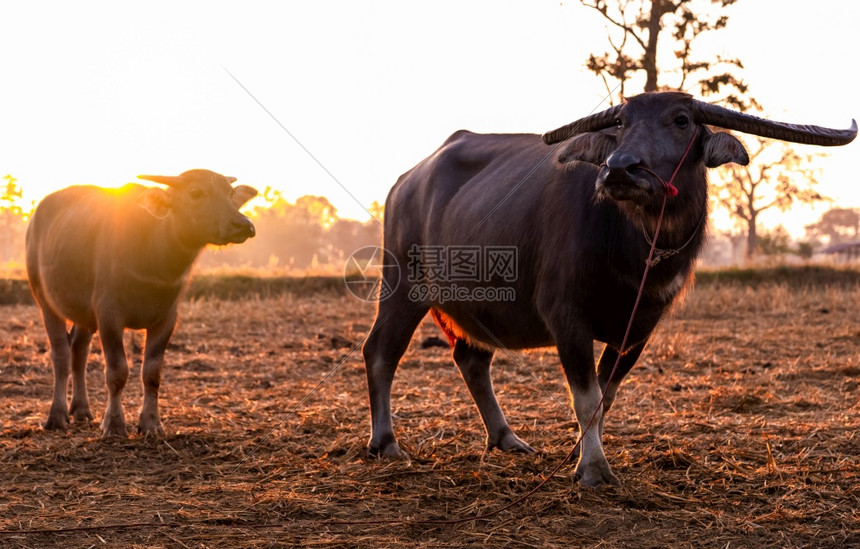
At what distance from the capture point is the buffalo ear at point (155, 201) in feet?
Answer: 17.8

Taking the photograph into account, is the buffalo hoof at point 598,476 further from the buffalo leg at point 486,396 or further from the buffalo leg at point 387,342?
the buffalo leg at point 387,342

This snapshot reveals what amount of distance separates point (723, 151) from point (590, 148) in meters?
0.64

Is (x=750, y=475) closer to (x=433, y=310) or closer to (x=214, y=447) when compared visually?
(x=433, y=310)

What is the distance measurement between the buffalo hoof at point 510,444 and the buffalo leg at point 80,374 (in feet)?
9.98

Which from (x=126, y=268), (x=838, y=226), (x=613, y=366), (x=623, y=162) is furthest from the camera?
(x=838, y=226)

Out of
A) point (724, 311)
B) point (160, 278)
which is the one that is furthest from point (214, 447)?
point (724, 311)

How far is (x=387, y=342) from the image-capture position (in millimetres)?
5270

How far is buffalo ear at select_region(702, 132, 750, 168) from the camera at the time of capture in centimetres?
365

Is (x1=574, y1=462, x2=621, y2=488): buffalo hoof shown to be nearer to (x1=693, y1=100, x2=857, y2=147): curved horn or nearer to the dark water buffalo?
the dark water buffalo

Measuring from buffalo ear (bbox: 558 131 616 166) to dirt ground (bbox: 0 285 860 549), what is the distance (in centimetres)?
162

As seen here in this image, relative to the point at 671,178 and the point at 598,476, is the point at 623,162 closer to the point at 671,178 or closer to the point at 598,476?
the point at 671,178

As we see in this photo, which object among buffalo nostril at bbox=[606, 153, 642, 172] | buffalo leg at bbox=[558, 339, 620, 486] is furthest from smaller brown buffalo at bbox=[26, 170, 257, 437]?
buffalo nostril at bbox=[606, 153, 642, 172]

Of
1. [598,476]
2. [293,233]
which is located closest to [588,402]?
[598,476]

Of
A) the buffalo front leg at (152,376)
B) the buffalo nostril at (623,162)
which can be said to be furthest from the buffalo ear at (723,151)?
the buffalo front leg at (152,376)
